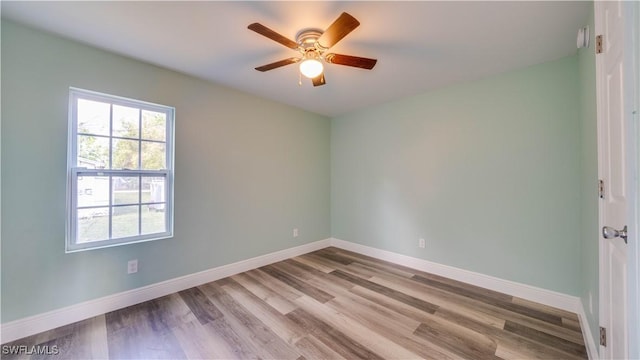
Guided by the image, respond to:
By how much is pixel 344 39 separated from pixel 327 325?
8.15 feet

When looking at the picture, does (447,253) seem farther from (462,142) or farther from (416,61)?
(416,61)

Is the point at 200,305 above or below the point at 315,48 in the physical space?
below

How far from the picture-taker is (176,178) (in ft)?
8.67

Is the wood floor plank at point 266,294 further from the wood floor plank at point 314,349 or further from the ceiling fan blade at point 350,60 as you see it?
the ceiling fan blade at point 350,60

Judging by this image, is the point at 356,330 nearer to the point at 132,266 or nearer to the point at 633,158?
the point at 633,158

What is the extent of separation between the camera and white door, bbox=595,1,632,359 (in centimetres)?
97

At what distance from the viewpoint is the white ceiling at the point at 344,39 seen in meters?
1.63

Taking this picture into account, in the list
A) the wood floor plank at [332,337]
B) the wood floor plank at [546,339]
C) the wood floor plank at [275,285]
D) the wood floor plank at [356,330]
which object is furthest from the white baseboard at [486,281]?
the wood floor plank at [332,337]

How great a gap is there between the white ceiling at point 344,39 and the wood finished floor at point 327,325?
2447 mm

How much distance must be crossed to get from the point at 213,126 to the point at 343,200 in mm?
2431

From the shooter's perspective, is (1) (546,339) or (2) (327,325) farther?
(2) (327,325)

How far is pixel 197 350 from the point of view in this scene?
1.74m

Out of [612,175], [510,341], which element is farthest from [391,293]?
[612,175]

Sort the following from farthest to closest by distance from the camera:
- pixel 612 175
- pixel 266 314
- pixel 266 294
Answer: pixel 266 294, pixel 266 314, pixel 612 175
